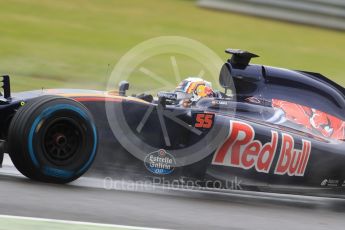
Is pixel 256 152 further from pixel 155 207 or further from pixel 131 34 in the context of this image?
pixel 131 34

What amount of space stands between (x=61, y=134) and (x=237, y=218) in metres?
1.53

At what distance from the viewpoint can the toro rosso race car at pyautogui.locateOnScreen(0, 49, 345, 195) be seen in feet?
17.6

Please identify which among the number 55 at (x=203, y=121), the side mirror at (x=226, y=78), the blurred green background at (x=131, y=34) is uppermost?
the blurred green background at (x=131, y=34)

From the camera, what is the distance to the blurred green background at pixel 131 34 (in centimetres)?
1262

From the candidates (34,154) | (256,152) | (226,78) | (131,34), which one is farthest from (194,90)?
(131,34)


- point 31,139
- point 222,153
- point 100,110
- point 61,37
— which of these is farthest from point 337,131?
point 61,37

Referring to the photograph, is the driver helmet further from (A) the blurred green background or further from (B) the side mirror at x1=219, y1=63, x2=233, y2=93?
(A) the blurred green background

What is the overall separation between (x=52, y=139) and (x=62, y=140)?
83 mm

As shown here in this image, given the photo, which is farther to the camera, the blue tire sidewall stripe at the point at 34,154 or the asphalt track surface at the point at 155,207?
the blue tire sidewall stripe at the point at 34,154

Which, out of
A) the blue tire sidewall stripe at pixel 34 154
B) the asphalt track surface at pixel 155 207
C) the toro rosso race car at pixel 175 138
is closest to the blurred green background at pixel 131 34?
the toro rosso race car at pixel 175 138

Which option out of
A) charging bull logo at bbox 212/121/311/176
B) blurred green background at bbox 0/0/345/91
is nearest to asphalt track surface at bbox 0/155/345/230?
charging bull logo at bbox 212/121/311/176

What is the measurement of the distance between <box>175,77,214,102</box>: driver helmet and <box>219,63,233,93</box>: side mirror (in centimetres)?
15

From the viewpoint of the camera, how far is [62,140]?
17.9 ft

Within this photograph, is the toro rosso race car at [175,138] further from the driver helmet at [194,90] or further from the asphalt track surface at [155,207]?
the asphalt track surface at [155,207]
